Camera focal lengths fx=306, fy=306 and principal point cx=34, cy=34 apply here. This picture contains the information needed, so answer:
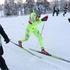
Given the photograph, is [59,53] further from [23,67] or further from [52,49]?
[23,67]

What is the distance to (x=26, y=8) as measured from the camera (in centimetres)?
3491

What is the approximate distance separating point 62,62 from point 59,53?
1546 millimetres

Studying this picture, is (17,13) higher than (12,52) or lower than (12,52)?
Result: lower

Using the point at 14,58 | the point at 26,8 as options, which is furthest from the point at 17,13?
the point at 14,58

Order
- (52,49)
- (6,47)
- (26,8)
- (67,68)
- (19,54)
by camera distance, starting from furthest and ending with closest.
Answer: (26,8)
(6,47)
(52,49)
(19,54)
(67,68)

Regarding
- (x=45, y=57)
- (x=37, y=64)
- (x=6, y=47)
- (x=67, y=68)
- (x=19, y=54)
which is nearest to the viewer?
(x=67, y=68)

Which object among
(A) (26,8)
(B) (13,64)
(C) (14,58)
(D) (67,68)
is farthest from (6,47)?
(A) (26,8)

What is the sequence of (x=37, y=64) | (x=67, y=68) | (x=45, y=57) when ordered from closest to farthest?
(x=67, y=68)
(x=37, y=64)
(x=45, y=57)

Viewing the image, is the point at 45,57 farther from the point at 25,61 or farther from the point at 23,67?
the point at 23,67

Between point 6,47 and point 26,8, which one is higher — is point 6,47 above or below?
above

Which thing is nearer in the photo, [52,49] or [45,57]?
[45,57]

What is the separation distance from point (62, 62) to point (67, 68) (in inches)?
24.7

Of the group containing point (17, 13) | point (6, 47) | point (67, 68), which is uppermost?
point (67, 68)

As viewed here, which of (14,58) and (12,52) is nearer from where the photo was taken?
(14,58)
